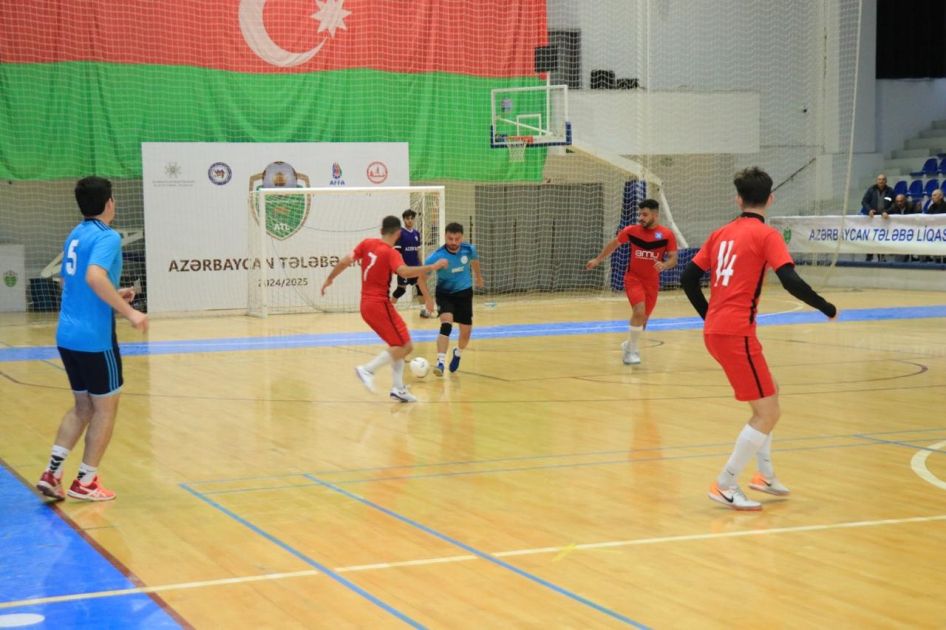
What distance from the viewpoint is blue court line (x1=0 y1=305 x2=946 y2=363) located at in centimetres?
1748

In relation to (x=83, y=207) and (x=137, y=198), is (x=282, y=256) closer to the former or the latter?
(x=137, y=198)

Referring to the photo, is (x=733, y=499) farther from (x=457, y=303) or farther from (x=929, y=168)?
(x=929, y=168)

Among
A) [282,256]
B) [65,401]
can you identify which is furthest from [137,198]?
[65,401]

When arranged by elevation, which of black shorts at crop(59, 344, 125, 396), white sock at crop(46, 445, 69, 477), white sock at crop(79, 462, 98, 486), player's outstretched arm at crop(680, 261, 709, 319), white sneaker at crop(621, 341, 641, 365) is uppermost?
player's outstretched arm at crop(680, 261, 709, 319)

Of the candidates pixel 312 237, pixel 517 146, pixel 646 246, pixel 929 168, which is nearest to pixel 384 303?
pixel 646 246

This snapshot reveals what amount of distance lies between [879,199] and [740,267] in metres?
21.3

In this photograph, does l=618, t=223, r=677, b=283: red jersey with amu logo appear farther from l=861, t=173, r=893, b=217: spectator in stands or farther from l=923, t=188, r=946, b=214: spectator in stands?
l=861, t=173, r=893, b=217: spectator in stands

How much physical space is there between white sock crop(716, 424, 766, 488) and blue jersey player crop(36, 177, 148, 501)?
149 inches

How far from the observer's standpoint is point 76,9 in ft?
75.3

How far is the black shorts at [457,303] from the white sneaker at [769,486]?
→ 23.6ft

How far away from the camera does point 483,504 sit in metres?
7.59

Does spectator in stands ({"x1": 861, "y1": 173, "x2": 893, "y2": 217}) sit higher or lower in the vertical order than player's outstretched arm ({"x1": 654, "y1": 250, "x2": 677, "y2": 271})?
higher

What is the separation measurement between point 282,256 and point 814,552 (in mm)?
18738

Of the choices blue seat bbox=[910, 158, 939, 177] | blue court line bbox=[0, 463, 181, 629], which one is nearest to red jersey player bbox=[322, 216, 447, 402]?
blue court line bbox=[0, 463, 181, 629]
